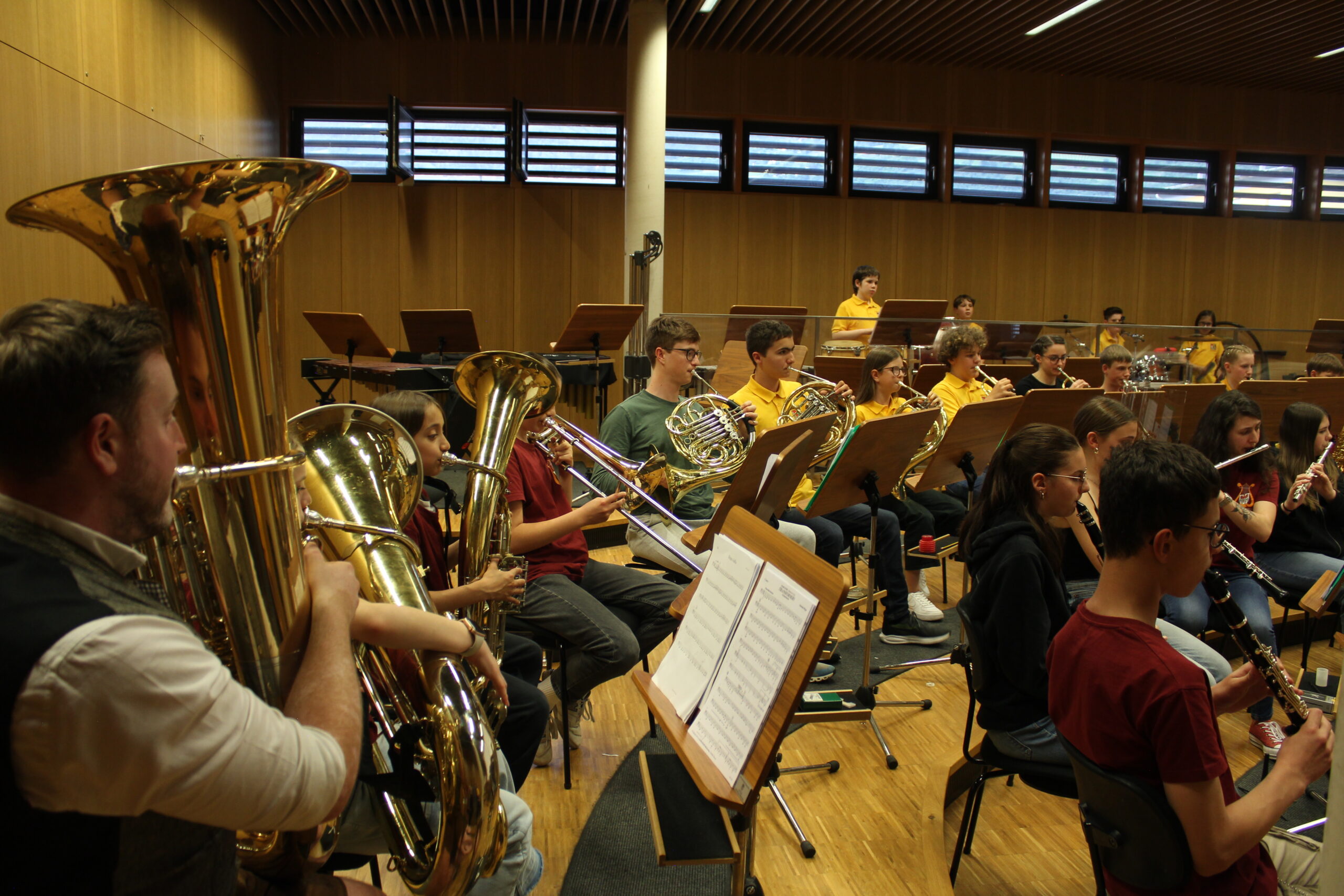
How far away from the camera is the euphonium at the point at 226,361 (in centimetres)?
109

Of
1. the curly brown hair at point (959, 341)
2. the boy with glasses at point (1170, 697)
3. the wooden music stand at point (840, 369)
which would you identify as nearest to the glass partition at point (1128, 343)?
the wooden music stand at point (840, 369)

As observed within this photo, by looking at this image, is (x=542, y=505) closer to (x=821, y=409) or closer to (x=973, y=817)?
(x=973, y=817)

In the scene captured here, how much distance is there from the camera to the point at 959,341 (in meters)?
5.03

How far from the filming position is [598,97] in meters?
9.35

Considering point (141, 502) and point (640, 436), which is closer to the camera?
point (141, 502)

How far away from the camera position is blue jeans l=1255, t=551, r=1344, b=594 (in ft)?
11.3

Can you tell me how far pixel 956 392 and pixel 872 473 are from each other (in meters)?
2.12

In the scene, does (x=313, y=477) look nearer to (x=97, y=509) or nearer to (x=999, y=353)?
(x=97, y=509)

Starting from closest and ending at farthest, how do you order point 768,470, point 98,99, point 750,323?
A: point 768,470, point 98,99, point 750,323

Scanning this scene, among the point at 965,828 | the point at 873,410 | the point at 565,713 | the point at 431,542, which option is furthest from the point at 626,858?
the point at 873,410

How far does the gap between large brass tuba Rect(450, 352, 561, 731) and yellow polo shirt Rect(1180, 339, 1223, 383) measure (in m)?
5.52

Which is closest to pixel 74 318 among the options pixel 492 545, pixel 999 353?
pixel 492 545

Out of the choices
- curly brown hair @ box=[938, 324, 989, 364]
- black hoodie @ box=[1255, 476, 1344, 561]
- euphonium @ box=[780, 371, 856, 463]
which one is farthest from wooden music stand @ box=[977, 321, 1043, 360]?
black hoodie @ box=[1255, 476, 1344, 561]

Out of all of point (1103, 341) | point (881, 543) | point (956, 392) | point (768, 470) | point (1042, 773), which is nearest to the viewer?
point (1042, 773)
